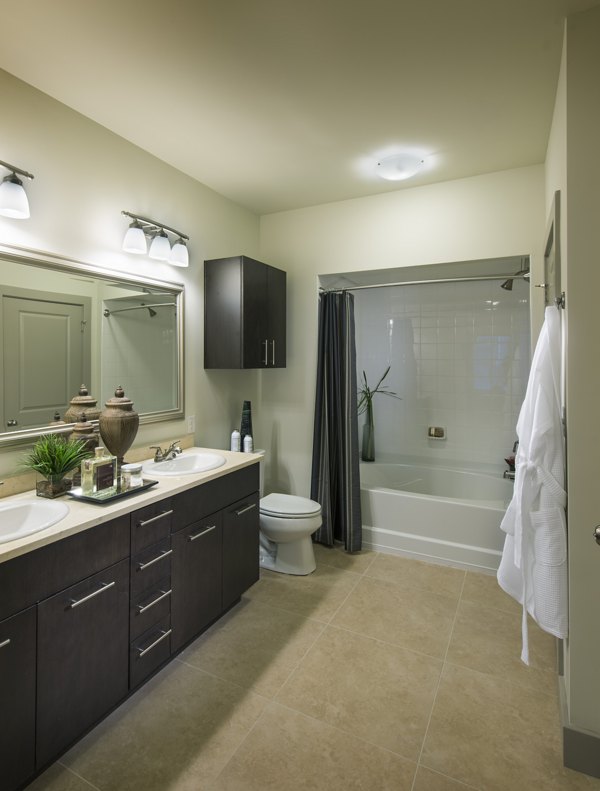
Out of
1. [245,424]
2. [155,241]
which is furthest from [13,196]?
[245,424]

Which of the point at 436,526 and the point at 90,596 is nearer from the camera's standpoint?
the point at 90,596

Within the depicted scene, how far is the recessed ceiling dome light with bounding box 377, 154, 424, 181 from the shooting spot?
249 centimetres

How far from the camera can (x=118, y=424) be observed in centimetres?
201

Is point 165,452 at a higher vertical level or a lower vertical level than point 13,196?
lower

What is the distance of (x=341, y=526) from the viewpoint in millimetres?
3188

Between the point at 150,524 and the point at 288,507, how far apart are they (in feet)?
3.92

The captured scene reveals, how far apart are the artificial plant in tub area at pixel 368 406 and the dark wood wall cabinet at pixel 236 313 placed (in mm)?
1450

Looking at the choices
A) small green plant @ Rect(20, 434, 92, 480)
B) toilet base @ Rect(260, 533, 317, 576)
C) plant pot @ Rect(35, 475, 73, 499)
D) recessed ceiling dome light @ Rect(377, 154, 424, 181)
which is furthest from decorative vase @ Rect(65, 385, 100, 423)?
recessed ceiling dome light @ Rect(377, 154, 424, 181)

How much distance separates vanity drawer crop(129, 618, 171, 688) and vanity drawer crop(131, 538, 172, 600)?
0.19 metres

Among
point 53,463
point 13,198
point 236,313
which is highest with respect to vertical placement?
point 13,198

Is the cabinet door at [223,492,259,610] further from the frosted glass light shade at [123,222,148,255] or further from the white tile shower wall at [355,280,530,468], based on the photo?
the white tile shower wall at [355,280,530,468]

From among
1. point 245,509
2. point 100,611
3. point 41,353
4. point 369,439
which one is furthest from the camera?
point 369,439

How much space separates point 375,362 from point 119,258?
2.59 metres

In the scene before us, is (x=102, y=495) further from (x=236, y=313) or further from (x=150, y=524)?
(x=236, y=313)
